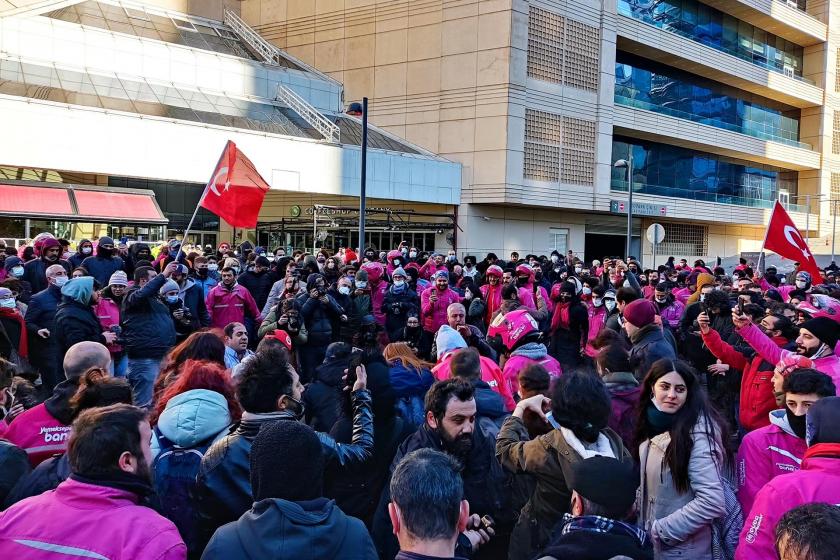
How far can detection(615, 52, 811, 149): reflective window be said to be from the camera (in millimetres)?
35625

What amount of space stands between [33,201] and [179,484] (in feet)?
59.5

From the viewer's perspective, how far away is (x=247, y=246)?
15.5 metres

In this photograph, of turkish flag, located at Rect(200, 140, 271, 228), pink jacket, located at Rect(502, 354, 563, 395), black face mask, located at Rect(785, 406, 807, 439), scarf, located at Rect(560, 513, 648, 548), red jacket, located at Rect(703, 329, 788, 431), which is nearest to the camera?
scarf, located at Rect(560, 513, 648, 548)

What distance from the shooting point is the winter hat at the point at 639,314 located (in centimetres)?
673

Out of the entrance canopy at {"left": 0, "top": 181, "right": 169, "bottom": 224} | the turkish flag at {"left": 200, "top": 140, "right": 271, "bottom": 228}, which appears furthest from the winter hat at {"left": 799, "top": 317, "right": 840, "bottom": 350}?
the entrance canopy at {"left": 0, "top": 181, "right": 169, "bottom": 224}

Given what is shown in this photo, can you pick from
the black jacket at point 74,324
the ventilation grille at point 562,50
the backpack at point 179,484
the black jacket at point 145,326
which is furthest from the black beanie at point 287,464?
the ventilation grille at point 562,50

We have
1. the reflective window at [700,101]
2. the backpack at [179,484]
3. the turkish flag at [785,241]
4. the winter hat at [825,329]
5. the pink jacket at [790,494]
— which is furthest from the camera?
the reflective window at [700,101]

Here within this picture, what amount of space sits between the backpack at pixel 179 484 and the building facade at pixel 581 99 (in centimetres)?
2632

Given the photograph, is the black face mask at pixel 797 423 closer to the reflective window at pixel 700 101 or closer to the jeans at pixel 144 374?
the jeans at pixel 144 374

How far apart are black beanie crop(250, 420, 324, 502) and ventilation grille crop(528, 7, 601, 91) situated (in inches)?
1134

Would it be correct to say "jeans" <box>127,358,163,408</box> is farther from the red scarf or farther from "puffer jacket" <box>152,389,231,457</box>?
"puffer jacket" <box>152,389,231,457</box>

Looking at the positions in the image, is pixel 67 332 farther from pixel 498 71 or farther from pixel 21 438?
pixel 498 71

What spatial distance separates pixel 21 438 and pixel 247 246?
38.8 feet

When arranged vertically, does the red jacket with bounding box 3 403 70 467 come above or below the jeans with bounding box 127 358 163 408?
above
